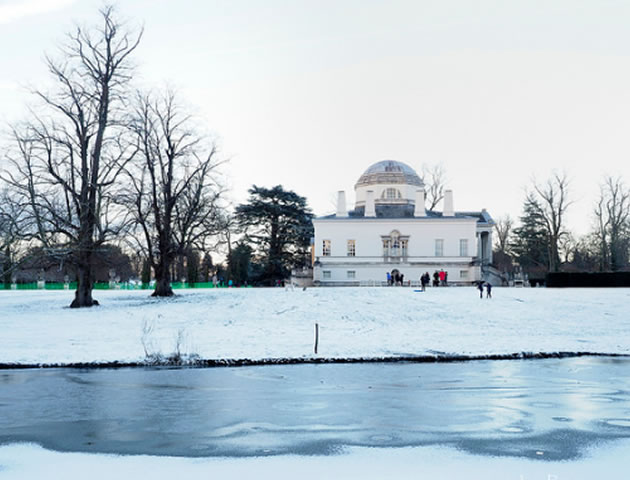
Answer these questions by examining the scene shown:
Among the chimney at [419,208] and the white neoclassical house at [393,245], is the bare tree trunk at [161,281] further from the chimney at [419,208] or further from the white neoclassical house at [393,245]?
the chimney at [419,208]

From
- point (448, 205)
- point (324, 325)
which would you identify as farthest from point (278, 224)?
point (324, 325)

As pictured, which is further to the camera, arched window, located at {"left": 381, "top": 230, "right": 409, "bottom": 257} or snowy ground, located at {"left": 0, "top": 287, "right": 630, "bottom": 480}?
arched window, located at {"left": 381, "top": 230, "right": 409, "bottom": 257}

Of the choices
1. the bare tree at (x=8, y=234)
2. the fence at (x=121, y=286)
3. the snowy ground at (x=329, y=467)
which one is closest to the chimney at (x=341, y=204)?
the fence at (x=121, y=286)

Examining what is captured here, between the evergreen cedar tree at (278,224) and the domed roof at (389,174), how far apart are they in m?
10.4

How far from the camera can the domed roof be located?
74.9 m

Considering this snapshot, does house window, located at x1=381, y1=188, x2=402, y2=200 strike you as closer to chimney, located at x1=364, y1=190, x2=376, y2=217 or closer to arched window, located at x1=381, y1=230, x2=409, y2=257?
chimney, located at x1=364, y1=190, x2=376, y2=217

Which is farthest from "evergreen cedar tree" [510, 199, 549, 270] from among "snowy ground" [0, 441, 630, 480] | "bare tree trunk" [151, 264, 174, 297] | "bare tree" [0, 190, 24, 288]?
"snowy ground" [0, 441, 630, 480]

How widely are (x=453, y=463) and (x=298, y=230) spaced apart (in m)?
73.6

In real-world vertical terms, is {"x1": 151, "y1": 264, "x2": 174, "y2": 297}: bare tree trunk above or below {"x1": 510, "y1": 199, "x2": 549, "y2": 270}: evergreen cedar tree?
below

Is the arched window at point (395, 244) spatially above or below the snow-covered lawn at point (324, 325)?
above

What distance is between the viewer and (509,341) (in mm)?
25938

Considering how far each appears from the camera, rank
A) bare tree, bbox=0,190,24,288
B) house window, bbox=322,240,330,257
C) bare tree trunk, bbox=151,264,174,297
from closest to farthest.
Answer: bare tree, bbox=0,190,24,288 → bare tree trunk, bbox=151,264,174,297 → house window, bbox=322,240,330,257

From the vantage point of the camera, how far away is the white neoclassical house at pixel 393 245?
68.4m

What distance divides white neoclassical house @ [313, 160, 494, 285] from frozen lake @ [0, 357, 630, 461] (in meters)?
49.2
